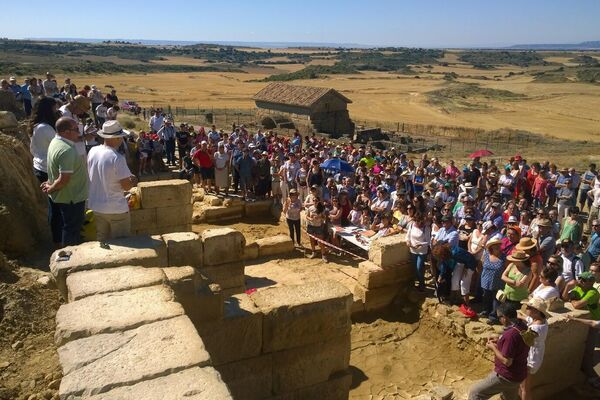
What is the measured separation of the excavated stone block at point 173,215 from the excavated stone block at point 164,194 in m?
0.09

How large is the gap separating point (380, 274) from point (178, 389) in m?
6.86

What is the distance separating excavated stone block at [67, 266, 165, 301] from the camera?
493cm

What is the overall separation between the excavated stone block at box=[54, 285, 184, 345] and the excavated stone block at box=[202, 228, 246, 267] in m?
3.16

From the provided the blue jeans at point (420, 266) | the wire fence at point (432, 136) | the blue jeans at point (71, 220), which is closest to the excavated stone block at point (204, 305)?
the blue jeans at point (71, 220)

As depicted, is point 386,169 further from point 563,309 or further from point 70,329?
point 70,329

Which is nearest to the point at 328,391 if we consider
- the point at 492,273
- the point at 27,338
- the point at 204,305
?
the point at 204,305

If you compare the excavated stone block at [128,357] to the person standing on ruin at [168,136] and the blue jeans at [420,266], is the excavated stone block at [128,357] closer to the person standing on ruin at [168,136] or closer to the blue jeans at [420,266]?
the blue jeans at [420,266]

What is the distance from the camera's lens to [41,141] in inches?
306

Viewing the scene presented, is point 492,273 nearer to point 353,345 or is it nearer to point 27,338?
point 353,345

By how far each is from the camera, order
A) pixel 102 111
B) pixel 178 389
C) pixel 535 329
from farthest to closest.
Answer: pixel 102 111 < pixel 535 329 < pixel 178 389

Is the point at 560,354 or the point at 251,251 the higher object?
the point at 560,354

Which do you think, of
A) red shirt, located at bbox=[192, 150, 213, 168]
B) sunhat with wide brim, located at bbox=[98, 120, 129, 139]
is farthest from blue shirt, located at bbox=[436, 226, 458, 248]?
red shirt, located at bbox=[192, 150, 213, 168]

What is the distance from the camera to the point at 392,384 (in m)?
8.23

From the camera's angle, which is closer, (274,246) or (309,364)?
(309,364)
